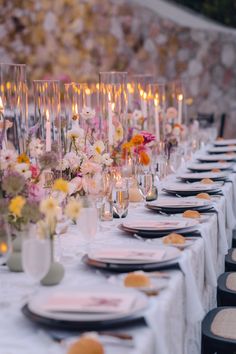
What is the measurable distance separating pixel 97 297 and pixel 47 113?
149 centimetres

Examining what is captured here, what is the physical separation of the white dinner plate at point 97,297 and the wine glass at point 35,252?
7cm

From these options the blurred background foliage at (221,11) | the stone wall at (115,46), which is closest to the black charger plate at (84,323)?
the stone wall at (115,46)

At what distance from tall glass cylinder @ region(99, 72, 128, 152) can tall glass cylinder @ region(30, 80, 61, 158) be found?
24.5 inches

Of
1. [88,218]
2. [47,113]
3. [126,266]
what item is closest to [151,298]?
[126,266]

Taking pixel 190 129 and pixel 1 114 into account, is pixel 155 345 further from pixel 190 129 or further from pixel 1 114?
pixel 190 129

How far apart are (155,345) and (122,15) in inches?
360

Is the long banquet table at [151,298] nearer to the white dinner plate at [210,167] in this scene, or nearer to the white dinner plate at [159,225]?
the white dinner plate at [159,225]

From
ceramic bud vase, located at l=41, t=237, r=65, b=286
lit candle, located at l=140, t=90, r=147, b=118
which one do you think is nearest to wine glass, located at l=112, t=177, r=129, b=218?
ceramic bud vase, located at l=41, t=237, r=65, b=286

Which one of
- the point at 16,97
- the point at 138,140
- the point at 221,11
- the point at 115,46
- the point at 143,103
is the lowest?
the point at 138,140

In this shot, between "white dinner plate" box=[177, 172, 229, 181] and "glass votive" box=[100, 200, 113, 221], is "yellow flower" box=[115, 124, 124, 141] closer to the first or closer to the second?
"white dinner plate" box=[177, 172, 229, 181]

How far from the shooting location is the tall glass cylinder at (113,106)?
409 cm

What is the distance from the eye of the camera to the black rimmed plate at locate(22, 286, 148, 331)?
1762mm

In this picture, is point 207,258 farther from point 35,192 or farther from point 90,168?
point 35,192

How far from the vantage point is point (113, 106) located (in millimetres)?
4266
